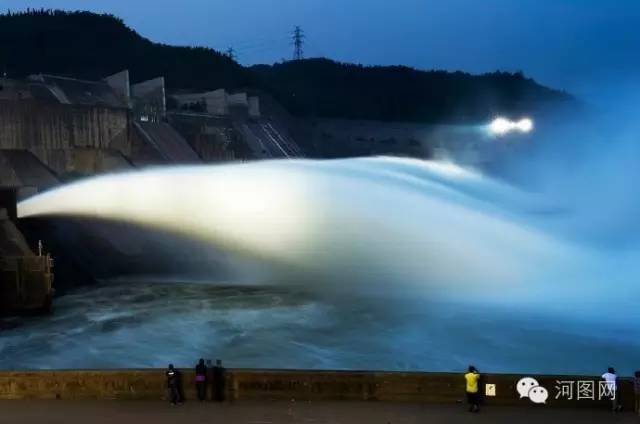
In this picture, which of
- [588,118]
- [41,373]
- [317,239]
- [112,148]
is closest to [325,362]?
[41,373]

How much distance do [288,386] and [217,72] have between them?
89650 mm

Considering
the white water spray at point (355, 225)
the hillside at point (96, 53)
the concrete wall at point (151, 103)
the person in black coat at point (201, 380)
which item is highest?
the hillside at point (96, 53)

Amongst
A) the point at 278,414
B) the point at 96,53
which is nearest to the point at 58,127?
the point at 278,414

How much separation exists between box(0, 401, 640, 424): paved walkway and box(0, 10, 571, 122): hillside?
7840cm

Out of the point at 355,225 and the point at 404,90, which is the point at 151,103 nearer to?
the point at 355,225

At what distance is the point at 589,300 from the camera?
21922 millimetres

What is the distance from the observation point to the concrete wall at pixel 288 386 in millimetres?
10867

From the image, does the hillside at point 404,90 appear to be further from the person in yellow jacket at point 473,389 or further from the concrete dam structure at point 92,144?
the person in yellow jacket at point 473,389

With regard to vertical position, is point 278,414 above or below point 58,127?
below

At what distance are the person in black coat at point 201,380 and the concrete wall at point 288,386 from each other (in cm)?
24

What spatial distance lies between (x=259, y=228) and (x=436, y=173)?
47.0 feet

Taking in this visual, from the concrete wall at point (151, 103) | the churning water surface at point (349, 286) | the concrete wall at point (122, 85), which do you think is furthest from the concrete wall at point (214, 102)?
the churning water surface at point (349, 286)

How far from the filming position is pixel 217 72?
315 feet

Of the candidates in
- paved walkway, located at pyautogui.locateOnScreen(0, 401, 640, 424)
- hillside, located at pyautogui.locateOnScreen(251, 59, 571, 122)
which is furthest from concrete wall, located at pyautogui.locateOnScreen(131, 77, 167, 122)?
hillside, located at pyautogui.locateOnScreen(251, 59, 571, 122)
